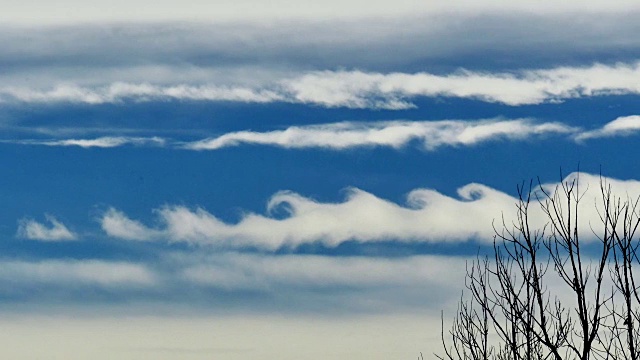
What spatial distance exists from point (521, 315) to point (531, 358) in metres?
2.59

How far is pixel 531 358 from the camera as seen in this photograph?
48.0 feet

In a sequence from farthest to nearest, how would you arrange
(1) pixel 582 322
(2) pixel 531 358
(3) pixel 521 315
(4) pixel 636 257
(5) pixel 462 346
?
(5) pixel 462 346 → (2) pixel 531 358 → (3) pixel 521 315 → (4) pixel 636 257 → (1) pixel 582 322

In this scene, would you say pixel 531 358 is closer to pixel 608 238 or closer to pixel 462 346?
pixel 462 346

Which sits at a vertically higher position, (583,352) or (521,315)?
(521,315)

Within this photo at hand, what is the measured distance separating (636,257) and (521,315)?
1.73m

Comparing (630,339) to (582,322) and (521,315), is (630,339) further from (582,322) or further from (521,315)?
(521,315)

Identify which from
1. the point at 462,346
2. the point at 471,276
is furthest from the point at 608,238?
the point at 462,346

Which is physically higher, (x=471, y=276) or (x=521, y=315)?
(x=471, y=276)

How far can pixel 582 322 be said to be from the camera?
10867 millimetres

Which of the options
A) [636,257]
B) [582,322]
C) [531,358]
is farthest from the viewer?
[531,358]

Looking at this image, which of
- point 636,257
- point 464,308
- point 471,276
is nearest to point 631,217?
point 636,257

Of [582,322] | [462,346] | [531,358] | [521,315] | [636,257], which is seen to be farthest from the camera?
→ [462,346]

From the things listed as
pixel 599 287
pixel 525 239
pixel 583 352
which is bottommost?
pixel 583 352

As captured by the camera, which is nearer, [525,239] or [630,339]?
[630,339]
